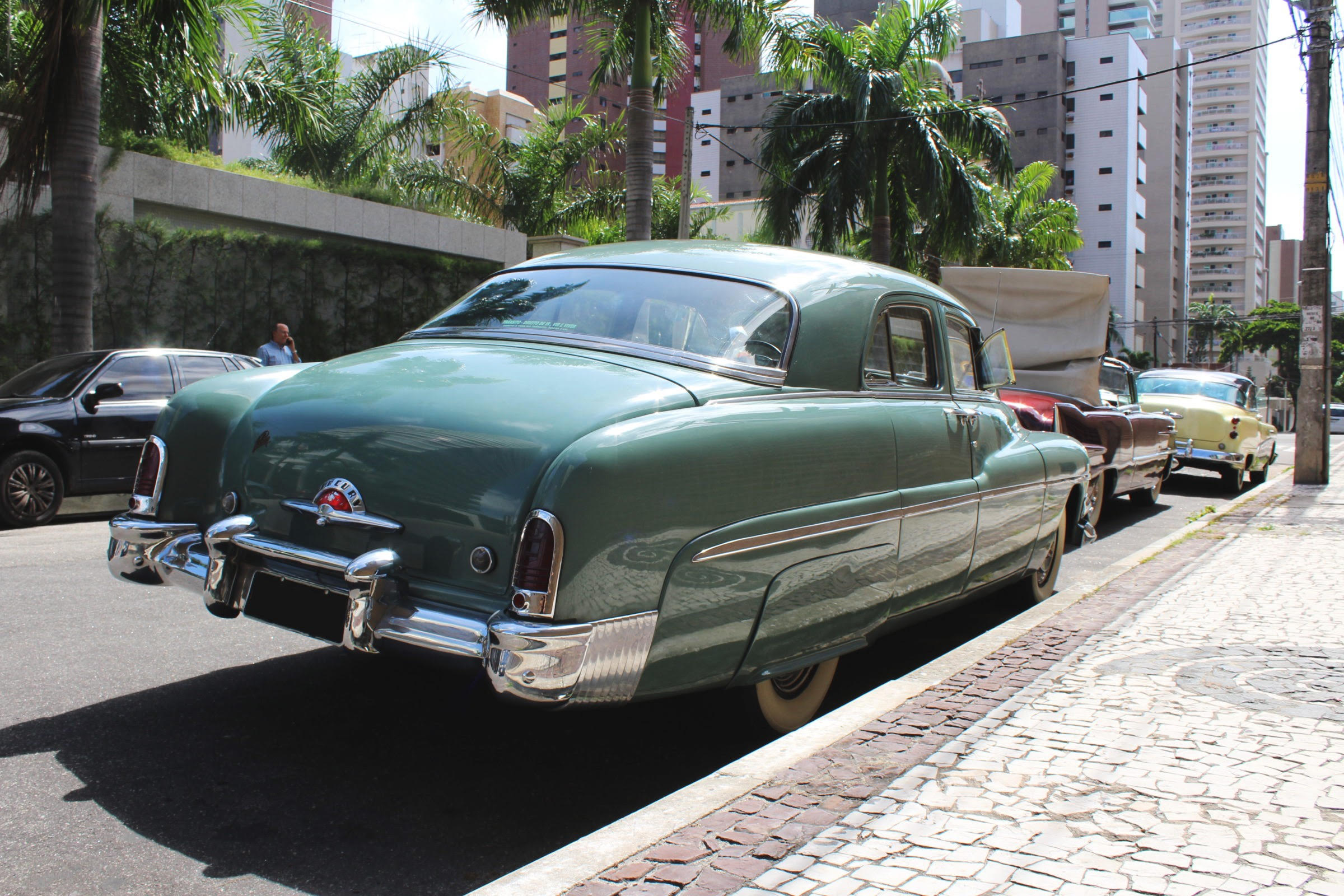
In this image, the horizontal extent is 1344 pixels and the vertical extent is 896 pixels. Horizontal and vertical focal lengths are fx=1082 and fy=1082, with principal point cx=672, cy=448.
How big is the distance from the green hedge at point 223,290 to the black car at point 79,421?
4.78 metres

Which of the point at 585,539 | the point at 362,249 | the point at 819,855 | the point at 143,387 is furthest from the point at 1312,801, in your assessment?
the point at 362,249

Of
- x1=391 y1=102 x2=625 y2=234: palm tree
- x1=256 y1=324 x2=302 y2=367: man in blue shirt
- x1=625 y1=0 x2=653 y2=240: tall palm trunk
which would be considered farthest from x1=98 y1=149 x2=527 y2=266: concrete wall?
x1=391 y1=102 x2=625 y2=234: palm tree

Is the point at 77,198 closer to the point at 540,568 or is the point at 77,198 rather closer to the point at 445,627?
the point at 445,627

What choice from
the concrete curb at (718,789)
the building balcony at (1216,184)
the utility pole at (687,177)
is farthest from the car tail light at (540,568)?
the building balcony at (1216,184)

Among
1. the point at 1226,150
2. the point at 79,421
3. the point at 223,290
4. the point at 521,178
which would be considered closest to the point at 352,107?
the point at 521,178

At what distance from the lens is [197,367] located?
979cm

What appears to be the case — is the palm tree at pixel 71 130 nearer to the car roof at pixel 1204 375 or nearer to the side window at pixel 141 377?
the side window at pixel 141 377

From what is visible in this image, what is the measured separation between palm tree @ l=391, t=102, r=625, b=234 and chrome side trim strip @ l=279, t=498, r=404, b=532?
79.1ft

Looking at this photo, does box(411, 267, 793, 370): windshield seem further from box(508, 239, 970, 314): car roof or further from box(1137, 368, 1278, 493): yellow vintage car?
box(1137, 368, 1278, 493): yellow vintage car

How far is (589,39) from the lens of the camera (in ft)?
56.3

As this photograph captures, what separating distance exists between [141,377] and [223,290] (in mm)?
6392

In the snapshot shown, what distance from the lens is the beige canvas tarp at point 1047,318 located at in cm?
1188

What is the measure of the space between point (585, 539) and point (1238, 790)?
199 cm

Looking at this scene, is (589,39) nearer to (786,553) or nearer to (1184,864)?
(786,553)
